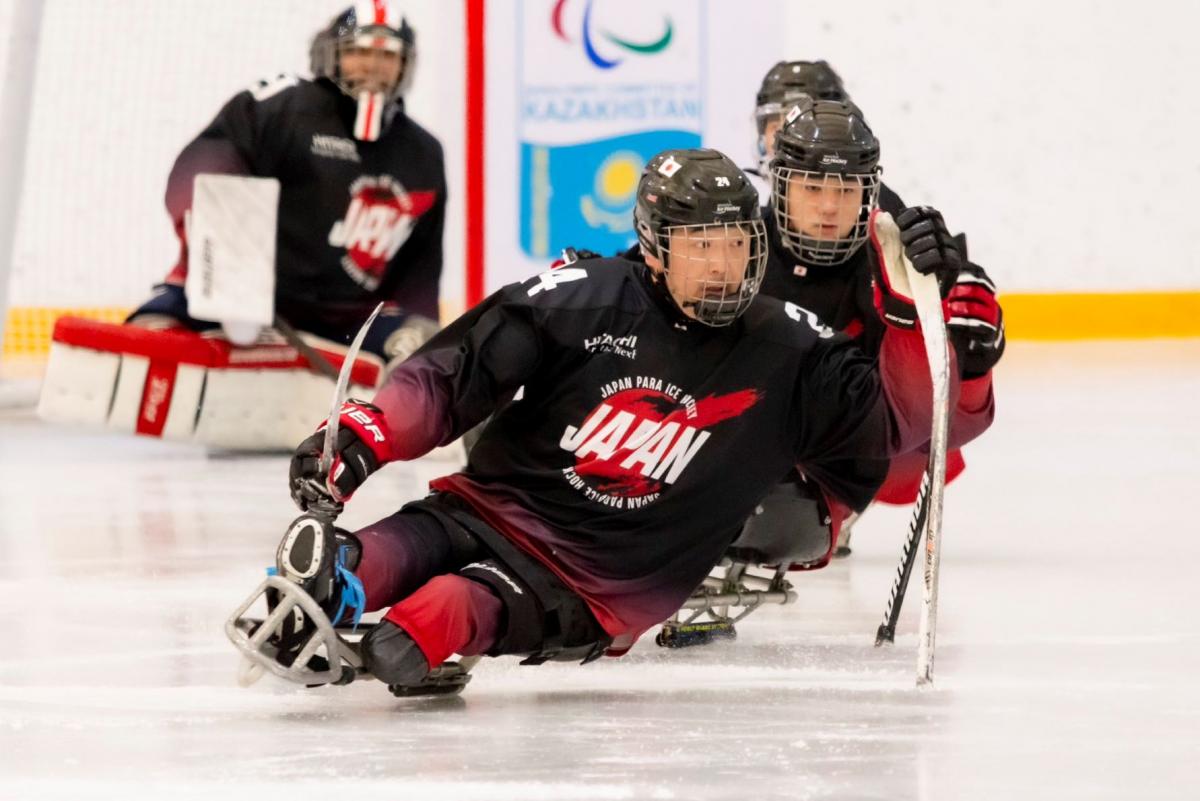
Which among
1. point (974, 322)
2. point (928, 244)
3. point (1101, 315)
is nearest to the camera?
point (928, 244)

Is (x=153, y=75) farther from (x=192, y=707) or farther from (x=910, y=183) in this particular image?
(x=192, y=707)

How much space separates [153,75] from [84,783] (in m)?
5.23

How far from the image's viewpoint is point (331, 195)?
18.5ft

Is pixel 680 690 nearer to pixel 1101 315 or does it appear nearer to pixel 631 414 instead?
pixel 631 414

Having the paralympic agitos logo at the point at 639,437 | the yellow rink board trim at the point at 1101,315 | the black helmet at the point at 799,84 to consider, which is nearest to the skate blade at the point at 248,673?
the paralympic agitos logo at the point at 639,437

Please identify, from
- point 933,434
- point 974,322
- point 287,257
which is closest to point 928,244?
point 974,322

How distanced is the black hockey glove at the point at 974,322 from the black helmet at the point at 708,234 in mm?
289

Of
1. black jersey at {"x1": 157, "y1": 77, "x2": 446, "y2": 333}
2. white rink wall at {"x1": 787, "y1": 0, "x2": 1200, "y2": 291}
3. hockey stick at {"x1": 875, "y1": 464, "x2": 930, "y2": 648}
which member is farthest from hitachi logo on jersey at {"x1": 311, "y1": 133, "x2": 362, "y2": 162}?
hockey stick at {"x1": 875, "y1": 464, "x2": 930, "y2": 648}

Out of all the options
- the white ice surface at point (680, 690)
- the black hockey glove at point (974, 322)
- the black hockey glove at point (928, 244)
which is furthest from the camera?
the black hockey glove at point (974, 322)

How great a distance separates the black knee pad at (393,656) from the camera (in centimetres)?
254

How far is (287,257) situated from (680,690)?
10.5 ft

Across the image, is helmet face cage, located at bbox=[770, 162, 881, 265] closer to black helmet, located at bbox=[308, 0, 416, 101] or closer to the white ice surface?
the white ice surface

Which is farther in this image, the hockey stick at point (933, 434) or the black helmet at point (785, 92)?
the black helmet at point (785, 92)

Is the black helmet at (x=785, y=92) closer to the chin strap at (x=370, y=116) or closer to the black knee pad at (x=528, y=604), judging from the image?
the black knee pad at (x=528, y=604)
